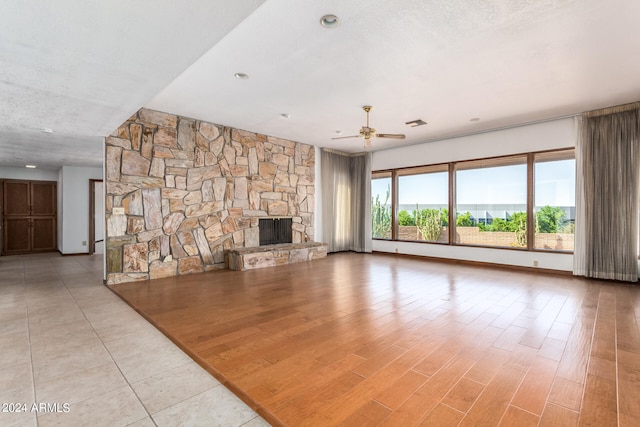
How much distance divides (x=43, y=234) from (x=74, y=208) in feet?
5.82

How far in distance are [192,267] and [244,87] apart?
10.9 feet

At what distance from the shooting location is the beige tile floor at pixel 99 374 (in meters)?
1.69

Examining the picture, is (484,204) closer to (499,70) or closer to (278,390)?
(499,70)

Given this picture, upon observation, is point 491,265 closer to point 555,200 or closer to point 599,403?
point 555,200

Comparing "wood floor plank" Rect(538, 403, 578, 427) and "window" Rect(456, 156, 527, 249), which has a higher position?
"window" Rect(456, 156, 527, 249)

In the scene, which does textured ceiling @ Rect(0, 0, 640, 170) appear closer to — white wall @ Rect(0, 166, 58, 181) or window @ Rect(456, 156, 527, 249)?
window @ Rect(456, 156, 527, 249)

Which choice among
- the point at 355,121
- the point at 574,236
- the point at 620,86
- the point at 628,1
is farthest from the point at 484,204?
the point at 628,1

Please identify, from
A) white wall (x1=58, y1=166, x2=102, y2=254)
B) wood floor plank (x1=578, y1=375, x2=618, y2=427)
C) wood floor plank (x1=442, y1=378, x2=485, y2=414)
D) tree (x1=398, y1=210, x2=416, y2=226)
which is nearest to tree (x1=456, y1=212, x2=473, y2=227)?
tree (x1=398, y1=210, x2=416, y2=226)

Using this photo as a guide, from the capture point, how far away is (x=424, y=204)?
7.61 meters

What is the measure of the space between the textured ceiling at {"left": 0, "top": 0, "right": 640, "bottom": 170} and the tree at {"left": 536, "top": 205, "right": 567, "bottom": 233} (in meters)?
1.72

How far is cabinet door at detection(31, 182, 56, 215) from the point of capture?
891 centimetres

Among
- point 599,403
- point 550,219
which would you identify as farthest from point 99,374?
point 550,219

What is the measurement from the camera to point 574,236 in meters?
5.36

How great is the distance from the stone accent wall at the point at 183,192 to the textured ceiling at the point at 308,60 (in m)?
0.51
